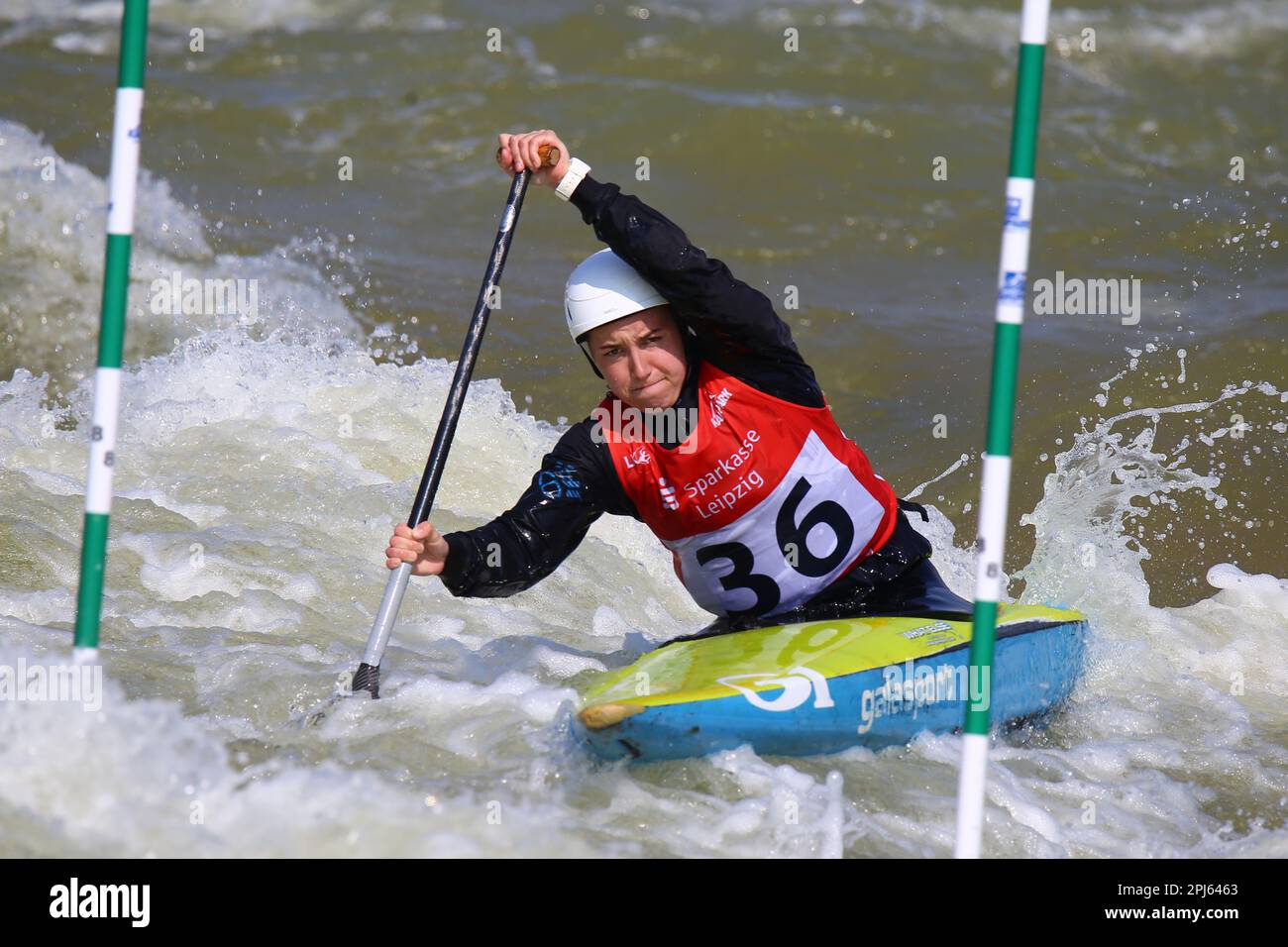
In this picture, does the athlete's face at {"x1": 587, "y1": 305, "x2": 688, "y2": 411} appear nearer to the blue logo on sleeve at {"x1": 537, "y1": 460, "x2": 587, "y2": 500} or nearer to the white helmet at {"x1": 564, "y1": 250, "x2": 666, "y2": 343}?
the white helmet at {"x1": 564, "y1": 250, "x2": 666, "y2": 343}

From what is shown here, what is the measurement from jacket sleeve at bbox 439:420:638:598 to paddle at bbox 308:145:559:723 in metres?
0.13

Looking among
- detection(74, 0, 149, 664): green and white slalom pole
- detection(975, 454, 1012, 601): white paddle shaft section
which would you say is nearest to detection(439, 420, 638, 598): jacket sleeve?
detection(74, 0, 149, 664): green and white slalom pole

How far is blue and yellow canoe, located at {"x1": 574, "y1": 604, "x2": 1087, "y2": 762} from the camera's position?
350 centimetres

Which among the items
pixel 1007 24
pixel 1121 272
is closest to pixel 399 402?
pixel 1121 272

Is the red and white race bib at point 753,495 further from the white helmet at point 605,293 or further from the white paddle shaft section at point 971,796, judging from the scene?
the white paddle shaft section at point 971,796

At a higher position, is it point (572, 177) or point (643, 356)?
point (572, 177)

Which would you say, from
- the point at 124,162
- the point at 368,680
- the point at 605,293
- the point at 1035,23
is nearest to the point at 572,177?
the point at 605,293

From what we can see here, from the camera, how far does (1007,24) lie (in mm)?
A: 13625

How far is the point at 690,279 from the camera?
3.58 meters

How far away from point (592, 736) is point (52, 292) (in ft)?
18.6

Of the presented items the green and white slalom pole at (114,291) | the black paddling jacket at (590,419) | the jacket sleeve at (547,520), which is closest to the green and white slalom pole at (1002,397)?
the black paddling jacket at (590,419)

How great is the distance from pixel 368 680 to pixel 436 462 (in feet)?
1.96

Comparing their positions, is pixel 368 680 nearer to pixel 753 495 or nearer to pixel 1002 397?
pixel 753 495

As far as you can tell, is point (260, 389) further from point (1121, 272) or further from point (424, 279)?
point (1121, 272)
